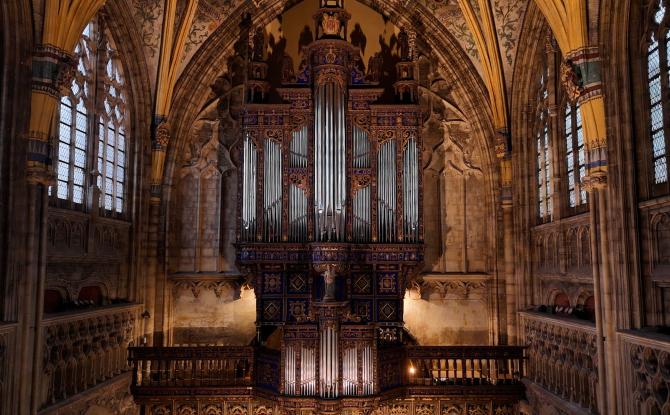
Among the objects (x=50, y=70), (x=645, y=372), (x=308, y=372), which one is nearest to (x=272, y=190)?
(x=308, y=372)

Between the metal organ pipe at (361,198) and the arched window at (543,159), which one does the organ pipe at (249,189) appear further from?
the arched window at (543,159)

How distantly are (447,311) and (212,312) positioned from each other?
6.50 meters

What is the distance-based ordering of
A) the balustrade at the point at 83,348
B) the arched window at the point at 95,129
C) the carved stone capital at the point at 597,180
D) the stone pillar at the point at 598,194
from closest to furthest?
the stone pillar at the point at 598,194 < the carved stone capital at the point at 597,180 < the balustrade at the point at 83,348 < the arched window at the point at 95,129

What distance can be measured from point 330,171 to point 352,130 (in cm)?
127

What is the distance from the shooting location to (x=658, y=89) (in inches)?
352

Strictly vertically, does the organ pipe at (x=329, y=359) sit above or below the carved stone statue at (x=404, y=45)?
below

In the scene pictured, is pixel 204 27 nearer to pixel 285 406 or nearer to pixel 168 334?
pixel 168 334

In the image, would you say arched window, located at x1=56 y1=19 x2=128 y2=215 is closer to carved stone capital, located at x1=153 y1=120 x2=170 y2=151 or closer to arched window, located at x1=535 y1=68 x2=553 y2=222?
carved stone capital, located at x1=153 y1=120 x2=170 y2=151

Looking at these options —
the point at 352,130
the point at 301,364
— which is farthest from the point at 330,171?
the point at 301,364

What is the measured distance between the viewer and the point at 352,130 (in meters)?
14.1

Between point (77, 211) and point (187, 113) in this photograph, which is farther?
point (187, 113)

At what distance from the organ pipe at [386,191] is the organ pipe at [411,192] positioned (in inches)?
10.5

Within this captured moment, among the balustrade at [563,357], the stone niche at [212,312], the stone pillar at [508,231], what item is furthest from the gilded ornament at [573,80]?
the stone niche at [212,312]

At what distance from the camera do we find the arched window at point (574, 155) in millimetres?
11375
